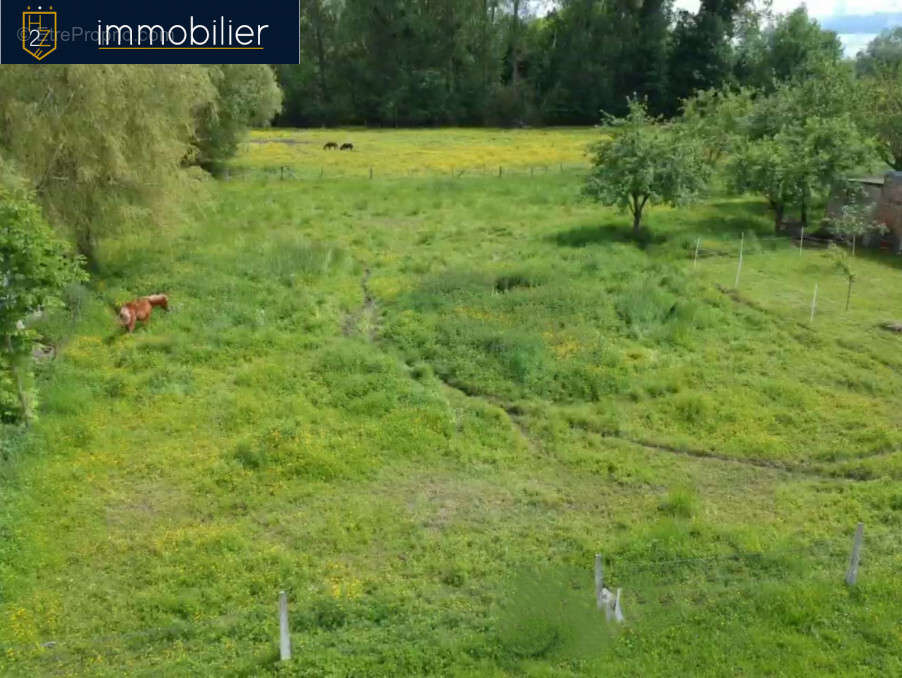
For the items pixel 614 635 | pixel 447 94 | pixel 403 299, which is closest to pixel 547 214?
pixel 403 299

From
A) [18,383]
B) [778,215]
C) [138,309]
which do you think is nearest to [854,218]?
[778,215]

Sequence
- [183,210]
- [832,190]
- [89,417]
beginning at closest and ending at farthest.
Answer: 1. [89,417]
2. [183,210]
3. [832,190]

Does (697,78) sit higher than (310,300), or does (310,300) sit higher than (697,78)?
(697,78)

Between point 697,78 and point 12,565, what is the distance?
68.3 meters

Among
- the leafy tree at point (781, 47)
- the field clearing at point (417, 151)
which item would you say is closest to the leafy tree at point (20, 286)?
the field clearing at point (417, 151)

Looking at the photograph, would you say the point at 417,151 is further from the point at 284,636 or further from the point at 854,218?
the point at 284,636

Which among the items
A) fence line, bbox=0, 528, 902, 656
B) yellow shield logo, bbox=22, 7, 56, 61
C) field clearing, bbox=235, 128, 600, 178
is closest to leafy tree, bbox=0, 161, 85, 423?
fence line, bbox=0, 528, 902, 656

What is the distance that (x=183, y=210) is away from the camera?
985 inches

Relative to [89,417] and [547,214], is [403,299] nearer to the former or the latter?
[89,417]

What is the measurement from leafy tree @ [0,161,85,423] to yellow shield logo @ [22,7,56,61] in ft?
25.7

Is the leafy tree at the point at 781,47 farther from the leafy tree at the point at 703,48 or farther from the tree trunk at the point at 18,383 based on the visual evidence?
the tree trunk at the point at 18,383

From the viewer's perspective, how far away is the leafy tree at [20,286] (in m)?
13.5

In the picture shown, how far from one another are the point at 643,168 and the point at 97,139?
16.7 meters

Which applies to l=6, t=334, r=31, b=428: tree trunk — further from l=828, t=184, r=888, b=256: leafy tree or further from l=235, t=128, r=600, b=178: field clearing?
l=235, t=128, r=600, b=178: field clearing
